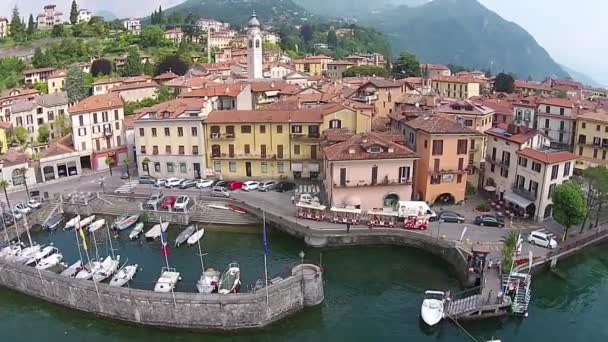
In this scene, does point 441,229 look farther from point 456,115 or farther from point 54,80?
point 54,80

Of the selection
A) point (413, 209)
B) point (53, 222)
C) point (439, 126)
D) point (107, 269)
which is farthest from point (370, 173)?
point (53, 222)

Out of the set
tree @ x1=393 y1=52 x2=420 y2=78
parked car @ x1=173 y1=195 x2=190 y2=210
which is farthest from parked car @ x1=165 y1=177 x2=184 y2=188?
tree @ x1=393 y1=52 x2=420 y2=78

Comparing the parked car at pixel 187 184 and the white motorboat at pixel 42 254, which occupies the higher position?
the parked car at pixel 187 184

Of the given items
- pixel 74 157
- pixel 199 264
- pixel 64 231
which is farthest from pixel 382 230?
pixel 74 157

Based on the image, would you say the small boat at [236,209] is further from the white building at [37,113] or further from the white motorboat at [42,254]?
the white building at [37,113]

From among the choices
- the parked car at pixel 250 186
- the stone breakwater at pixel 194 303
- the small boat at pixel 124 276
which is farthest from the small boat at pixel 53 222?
the parked car at pixel 250 186

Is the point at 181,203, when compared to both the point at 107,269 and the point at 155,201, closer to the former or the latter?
the point at 155,201
